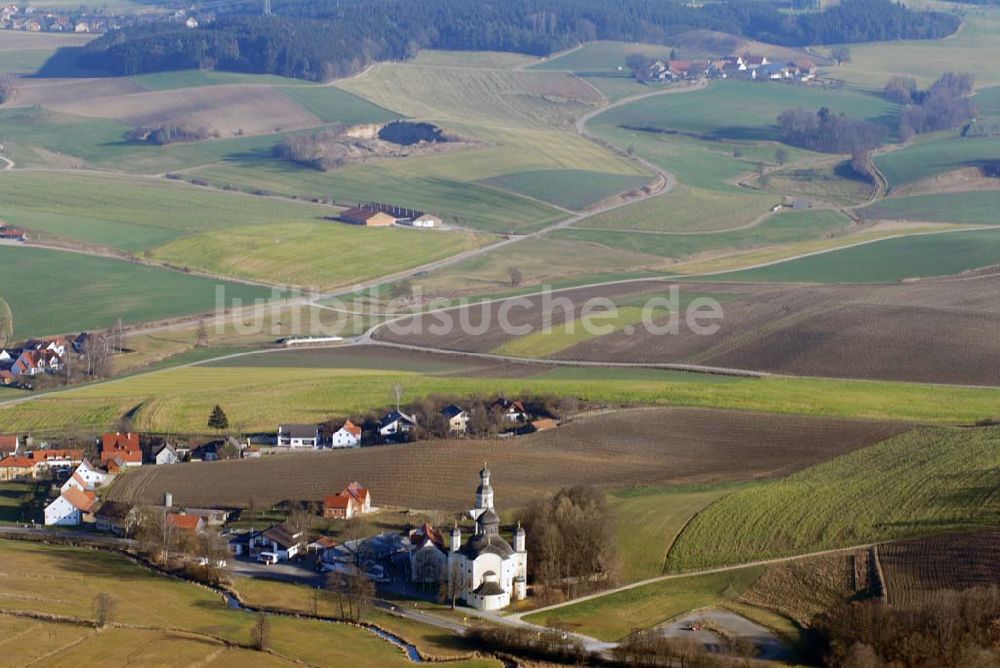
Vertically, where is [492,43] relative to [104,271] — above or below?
above

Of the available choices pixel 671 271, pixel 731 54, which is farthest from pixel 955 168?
pixel 731 54

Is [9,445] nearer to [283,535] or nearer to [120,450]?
[120,450]

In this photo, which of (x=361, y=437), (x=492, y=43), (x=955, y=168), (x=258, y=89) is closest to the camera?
(x=361, y=437)

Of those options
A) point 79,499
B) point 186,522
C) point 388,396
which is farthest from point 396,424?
point 186,522

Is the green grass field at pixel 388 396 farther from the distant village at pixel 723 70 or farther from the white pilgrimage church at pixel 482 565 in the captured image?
the distant village at pixel 723 70

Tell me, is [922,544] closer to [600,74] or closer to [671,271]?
[671,271]
